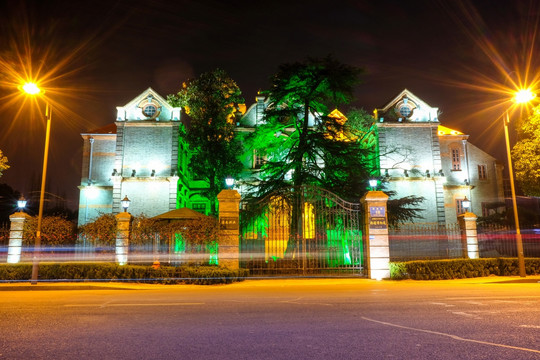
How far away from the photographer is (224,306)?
829 centimetres

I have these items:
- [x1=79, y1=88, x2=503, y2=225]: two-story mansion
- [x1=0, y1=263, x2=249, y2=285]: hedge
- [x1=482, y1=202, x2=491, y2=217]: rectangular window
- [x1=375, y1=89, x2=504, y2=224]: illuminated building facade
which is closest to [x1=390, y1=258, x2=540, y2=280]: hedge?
[x1=0, y1=263, x2=249, y2=285]: hedge

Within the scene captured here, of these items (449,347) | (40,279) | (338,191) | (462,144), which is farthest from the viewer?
(462,144)

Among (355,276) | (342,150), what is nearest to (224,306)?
(355,276)

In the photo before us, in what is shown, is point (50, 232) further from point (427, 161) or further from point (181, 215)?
point (427, 161)

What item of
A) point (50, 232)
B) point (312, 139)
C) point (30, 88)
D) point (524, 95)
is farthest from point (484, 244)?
point (30, 88)

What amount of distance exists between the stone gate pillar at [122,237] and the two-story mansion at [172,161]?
12685 mm

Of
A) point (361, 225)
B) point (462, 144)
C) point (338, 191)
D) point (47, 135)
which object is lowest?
point (361, 225)

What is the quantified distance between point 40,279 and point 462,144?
3478 centimetres

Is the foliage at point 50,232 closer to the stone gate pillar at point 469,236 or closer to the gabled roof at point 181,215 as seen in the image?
A: the gabled roof at point 181,215

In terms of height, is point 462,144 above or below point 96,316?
above

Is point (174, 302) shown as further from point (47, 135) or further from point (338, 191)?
point (338, 191)

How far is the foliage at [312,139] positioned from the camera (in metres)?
21.8

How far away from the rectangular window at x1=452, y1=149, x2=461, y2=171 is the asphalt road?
2941 centimetres

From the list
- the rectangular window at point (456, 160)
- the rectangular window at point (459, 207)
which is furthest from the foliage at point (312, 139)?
the rectangular window at point (456, 160)
